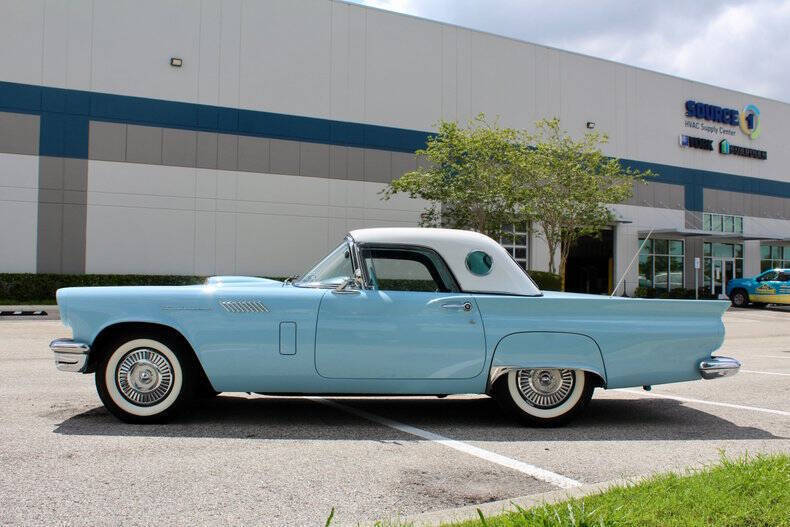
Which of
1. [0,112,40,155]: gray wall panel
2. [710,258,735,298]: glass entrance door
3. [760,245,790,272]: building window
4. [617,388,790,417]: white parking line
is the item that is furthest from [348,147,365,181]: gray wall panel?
[760,245,790,272]: building window

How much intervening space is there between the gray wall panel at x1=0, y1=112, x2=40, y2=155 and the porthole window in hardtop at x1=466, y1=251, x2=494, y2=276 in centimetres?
2201

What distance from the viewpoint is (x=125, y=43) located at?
2416 cm

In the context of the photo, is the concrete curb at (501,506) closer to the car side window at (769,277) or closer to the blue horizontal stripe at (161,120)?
the blue horizontal stripe at (161,120)

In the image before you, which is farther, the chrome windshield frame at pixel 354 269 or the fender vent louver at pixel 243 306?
the chrome windshield frame at pixel 354 269

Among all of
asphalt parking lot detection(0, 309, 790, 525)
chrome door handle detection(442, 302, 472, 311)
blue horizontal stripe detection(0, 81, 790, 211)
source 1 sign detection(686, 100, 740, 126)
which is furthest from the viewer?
source 1 sign detection(686, 100, 740, 126)

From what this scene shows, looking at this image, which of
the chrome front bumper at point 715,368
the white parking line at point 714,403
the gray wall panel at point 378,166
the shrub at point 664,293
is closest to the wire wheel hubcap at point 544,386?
the chrome front bumper at point 715,368

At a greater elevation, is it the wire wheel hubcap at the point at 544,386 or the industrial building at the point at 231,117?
the industrial building at the point at 231,117

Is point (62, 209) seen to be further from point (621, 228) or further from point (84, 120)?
point (621, 228)

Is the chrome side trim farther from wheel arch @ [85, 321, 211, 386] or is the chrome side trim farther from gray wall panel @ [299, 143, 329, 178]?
gray wall panel @ [299, 143, 329, 178]

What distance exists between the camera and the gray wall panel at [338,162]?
1061 inches

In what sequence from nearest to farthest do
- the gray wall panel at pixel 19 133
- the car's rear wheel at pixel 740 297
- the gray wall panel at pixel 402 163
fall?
the gray wall panel at pixel 19 133 < the gray wall panel at pixel 402 163 < the car's rear wheel at pixel 740 297

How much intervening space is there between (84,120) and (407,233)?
2151 cm

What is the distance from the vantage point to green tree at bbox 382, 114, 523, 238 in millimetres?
23672

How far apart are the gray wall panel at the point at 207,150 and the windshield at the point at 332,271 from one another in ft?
67.5
